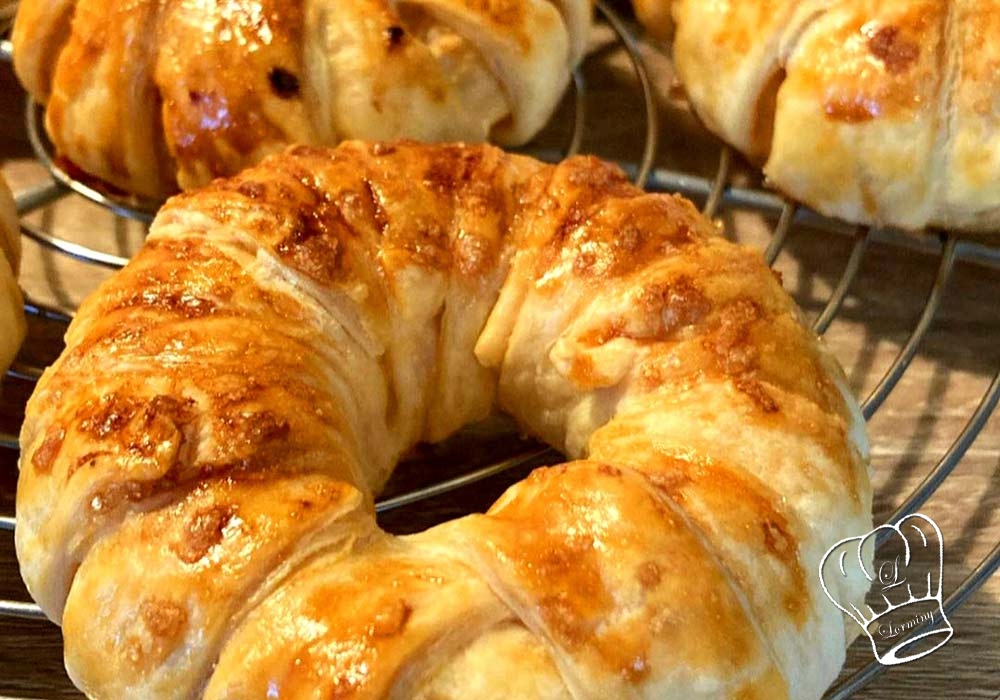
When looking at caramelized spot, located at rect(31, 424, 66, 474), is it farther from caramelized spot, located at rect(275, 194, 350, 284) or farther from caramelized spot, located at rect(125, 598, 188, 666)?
caramelized spot, located at rect(275, 194, 350, 284)

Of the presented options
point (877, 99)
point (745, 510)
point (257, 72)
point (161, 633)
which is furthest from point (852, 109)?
point (161, 633)

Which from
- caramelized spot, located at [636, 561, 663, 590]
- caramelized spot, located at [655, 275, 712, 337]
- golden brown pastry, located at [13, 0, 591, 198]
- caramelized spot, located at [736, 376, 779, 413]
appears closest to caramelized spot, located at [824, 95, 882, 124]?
golden brown pastry, located at [13, 0, 591, 198]

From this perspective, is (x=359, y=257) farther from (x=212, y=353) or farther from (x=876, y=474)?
(x=876, y=474)

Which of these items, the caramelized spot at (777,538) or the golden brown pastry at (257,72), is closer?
the caramelized spot at (777,538)

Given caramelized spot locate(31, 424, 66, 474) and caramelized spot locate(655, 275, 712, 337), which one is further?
caramelized spot locate(655, 275, 712, 337)

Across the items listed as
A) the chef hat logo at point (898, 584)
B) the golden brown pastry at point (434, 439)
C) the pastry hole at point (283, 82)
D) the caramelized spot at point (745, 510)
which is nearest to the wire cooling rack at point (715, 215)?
the chef hat logo at point (898, 584)

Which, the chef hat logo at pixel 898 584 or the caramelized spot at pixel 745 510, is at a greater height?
the caramelized spot at pixel 745 510

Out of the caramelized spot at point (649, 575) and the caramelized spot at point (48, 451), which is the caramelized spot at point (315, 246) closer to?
the caramelized spot at point (48, 451)
